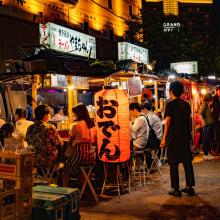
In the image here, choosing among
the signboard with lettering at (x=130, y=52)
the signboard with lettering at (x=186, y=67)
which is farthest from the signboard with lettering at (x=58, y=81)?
the signboard with lettering at (x=186, y=67)

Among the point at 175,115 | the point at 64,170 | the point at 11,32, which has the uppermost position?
the point at 11,32

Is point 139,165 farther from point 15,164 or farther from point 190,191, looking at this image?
point 15,164

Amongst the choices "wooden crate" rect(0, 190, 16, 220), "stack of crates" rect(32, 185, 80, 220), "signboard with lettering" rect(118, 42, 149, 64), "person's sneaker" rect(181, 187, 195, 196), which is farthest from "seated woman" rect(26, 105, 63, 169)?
"signboard with lettering" rect(118, 42, 149, 64)

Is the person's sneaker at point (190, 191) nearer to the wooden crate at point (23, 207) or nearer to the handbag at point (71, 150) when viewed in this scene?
the handbag at point (71, 150)

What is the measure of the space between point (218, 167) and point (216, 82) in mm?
14008

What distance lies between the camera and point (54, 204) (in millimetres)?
5262

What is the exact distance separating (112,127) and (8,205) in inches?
162

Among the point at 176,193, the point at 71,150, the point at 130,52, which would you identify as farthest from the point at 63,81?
the point at 130,52

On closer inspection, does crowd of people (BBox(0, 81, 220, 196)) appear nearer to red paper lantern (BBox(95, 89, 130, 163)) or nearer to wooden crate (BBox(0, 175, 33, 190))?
red paper lantern (BBox(95, 89, 130, 163))

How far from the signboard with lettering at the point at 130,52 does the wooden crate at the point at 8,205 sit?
14169 mm

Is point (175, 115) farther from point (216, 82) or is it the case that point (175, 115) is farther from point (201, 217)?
point (216, 82)

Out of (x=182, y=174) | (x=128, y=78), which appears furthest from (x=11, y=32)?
(x=182, y=174)

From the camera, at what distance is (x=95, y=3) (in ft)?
90.2

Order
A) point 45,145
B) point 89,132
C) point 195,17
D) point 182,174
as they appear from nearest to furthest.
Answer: point 45,145, point 89,132, point 182,174, point 195,17
